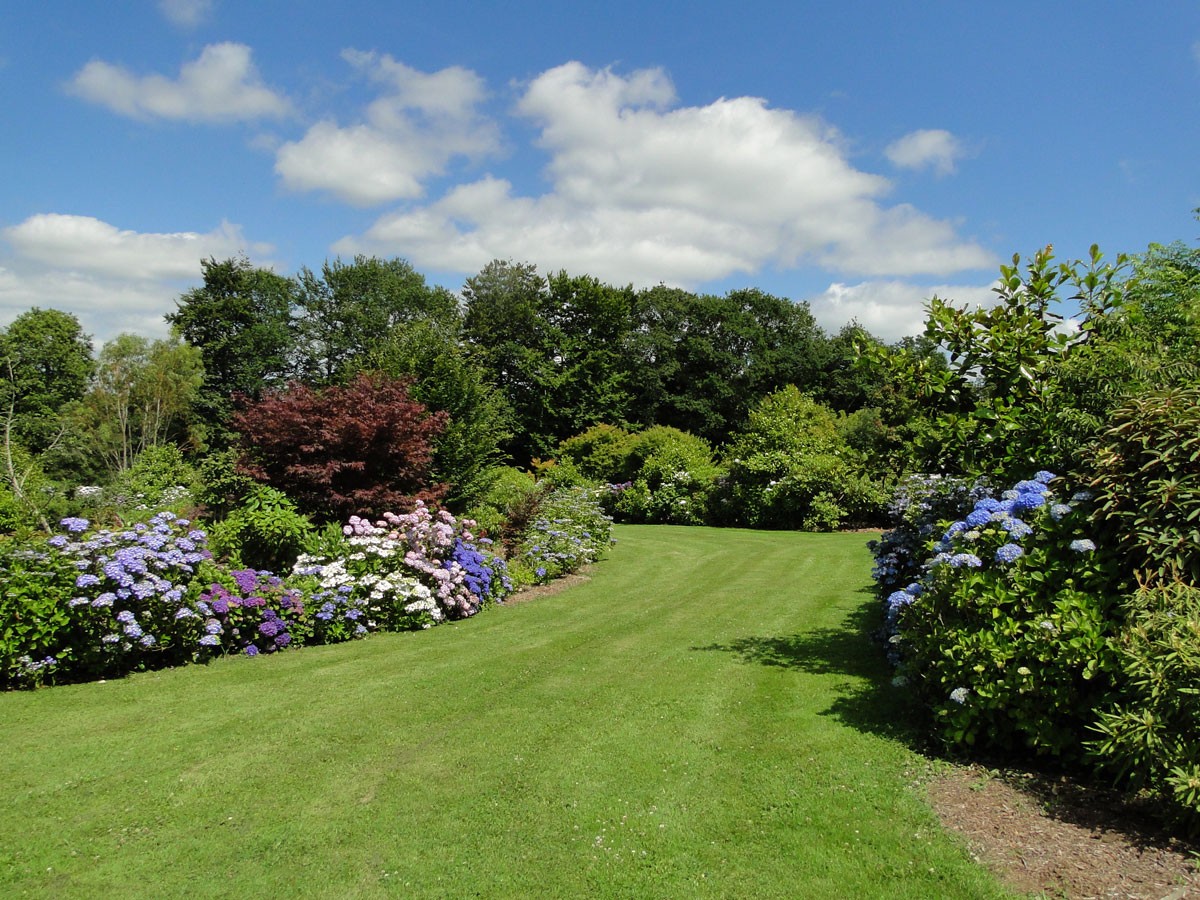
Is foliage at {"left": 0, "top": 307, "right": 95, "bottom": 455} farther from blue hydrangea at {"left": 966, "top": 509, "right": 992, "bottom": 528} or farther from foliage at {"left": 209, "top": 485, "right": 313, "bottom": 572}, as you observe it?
blue hydrangea at {"left": 966, "top": 509, "right": 992, "bottom": 528}

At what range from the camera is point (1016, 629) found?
3863 millimetres

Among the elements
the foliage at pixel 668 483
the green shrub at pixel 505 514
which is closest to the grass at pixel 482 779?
the green shrub at pixel 505 514

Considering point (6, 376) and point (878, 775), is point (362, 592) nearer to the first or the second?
point (878, 775)

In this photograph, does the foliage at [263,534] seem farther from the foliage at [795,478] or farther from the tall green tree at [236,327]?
the tall green tree at [236,327]

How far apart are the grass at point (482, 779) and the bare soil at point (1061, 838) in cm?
17

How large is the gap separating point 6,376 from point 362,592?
1440 inches

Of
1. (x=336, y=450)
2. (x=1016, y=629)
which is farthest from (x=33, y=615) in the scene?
(x=1016, y=629)

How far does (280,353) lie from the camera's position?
121ft

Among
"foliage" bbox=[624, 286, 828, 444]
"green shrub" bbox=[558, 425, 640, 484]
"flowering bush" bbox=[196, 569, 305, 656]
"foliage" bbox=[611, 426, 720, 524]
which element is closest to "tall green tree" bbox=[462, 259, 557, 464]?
"foliage" bbox=[624, 286, 828, 444]

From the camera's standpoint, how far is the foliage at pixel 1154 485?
362 centimetres

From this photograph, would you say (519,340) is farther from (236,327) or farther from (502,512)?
(502,512)

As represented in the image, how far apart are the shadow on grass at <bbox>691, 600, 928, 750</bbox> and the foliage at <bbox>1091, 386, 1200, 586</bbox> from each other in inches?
65.3

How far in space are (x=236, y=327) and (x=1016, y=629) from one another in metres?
39.1

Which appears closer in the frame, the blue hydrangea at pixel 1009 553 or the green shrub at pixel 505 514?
the blue hydrangea at pixel 1009 553
